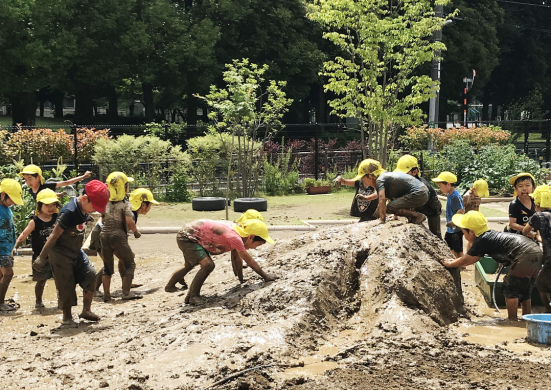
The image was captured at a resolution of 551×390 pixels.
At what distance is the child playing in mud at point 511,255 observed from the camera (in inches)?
313

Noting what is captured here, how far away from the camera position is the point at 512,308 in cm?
819

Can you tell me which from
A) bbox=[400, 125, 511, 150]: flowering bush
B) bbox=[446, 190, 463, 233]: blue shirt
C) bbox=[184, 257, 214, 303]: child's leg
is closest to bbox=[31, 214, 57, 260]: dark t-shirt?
bbox=[184, 257, 214, 303]: child's leg

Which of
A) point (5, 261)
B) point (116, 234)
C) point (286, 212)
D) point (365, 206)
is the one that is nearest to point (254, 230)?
point (116, 234)

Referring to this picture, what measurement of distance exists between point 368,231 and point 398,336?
6.98ft

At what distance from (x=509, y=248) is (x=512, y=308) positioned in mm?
695

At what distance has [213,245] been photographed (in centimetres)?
830

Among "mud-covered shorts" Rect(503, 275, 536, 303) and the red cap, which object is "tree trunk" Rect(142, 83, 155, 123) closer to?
the red cap

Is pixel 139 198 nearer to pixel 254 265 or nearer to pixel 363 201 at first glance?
pixel 254 265

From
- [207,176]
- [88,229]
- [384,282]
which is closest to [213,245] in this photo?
[384,282]

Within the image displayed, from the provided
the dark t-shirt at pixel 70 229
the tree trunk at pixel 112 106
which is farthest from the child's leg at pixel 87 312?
the tree trunk at pixel 112 106

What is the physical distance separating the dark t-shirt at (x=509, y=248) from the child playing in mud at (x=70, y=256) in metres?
4.07

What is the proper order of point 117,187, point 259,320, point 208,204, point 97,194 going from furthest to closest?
point 208,204 → point 117,187 → point 97,194 → point 259,320

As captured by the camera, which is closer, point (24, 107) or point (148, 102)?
point (24, 107)

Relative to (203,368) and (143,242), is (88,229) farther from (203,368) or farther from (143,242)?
(203,368)
